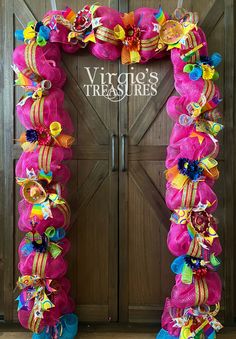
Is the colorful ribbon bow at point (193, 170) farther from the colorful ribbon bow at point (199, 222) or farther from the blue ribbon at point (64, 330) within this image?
the blue ribbon at point (64, 330)

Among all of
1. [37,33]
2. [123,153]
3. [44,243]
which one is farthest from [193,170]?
[37,33]

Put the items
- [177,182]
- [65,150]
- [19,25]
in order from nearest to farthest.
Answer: [177,182] < [65,150] < [19,25]

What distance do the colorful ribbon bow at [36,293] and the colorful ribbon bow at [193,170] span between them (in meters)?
0.99

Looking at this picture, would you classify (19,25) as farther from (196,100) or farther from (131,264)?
(131,264)

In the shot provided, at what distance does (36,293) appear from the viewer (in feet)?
6.10

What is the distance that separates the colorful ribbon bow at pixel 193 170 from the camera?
1824mm

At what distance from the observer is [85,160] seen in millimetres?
2135

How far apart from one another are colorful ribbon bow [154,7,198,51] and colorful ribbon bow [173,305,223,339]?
1.60m

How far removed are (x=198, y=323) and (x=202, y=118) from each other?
1249mm

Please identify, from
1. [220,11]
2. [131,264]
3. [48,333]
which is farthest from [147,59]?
[48,333]

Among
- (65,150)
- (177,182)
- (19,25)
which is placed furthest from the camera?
(19,25)

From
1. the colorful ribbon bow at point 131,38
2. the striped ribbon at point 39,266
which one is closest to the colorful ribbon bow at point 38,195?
the striped ribbon at point 39,266

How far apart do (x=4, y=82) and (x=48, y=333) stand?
169 centimetres

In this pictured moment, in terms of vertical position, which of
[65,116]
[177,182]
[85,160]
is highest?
[65,116]
